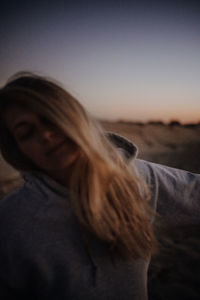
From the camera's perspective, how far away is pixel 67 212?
3.29 ft

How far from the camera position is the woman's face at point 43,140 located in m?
0.93

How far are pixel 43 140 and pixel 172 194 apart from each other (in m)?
0.85

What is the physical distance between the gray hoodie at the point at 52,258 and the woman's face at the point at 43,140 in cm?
14

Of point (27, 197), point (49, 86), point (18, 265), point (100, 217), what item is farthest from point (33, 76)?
point (18, 265)

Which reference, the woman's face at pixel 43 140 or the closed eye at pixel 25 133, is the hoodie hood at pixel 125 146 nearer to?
the woman's face at pixel 43 140

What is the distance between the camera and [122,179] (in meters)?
Answer: 1.01

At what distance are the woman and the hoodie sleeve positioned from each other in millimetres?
123

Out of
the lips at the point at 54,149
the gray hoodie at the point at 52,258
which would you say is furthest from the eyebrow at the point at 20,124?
the gray hoodie at the point at 52,258

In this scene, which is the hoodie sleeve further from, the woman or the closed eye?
the closed eye

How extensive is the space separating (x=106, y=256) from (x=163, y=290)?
147 centimetres

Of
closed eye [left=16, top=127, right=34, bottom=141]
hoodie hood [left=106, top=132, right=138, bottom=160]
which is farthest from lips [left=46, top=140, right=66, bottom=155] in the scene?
hoodie hood [left=106, top=132, right=138, bottom=160]

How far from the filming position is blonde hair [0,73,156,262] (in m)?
0.93

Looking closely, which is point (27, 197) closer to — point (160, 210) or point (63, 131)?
point (63, 131)

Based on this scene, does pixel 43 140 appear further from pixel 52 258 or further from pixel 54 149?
pixel 52 258
